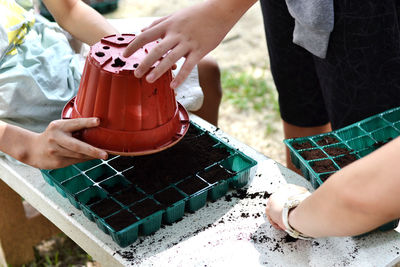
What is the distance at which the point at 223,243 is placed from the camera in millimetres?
1316

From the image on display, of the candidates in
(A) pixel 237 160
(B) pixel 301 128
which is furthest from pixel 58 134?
(B) pixel 301 128

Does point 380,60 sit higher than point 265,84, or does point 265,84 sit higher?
point 380,60

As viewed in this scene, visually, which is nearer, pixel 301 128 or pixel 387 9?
pixel 387 9

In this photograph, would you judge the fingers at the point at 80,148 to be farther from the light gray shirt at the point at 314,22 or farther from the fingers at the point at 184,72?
the light gray shirt at the point at 314,22

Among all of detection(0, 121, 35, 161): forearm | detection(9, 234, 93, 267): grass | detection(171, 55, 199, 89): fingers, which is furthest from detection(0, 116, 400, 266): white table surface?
detection(9, 234, 93, 267): grass

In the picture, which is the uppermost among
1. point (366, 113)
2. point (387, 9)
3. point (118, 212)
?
point (387, 9)

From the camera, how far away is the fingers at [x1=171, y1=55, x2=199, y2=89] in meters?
1.30

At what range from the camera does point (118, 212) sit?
1.31 meters

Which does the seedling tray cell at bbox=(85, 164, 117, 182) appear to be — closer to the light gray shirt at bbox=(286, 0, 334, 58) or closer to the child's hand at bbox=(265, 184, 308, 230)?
the child's hand at bbox=(265, 184, 308, 230)

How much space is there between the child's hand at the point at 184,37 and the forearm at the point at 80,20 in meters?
0.50

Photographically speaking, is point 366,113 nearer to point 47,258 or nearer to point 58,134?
point 58,134

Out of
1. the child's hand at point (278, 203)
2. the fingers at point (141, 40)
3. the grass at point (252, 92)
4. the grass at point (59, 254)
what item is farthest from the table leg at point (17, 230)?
the grass at point (252, 92)

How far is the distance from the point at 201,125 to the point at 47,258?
0.89 metres

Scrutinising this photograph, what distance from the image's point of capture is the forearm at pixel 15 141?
1446 mm
